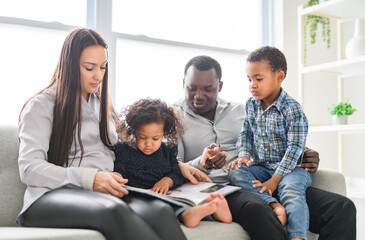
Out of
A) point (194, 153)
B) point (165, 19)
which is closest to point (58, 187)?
point (194, 153)

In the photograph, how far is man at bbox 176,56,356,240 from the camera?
1507mm

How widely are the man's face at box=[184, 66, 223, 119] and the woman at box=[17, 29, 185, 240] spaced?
434 millimetres

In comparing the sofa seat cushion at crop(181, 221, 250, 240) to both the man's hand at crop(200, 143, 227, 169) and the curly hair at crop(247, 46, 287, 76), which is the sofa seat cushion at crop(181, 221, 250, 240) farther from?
the curly hair at crop(247, 46, 287, 76)

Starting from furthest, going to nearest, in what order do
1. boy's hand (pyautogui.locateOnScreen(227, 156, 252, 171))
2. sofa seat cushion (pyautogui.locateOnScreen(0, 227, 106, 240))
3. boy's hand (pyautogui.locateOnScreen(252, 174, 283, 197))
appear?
boy's hand (pyautogui.locateOnScreen(227, 156, 252, 171)) → boy's hand (pyautogui.locateOnScreen(252, 174, 283, 197)) → sofa seat cushion (pyautogui.locateOnScreen(0, 227, 106, 240))

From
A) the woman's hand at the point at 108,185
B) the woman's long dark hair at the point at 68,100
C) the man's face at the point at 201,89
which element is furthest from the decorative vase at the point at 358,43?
the woman's hand at the point at 108,185

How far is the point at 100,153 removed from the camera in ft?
5.31

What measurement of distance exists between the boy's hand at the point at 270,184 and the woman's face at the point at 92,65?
0.76 metres

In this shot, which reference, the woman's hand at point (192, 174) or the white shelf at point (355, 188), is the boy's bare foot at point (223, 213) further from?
the white shelf at point (355, 188)

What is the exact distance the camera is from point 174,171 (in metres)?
1.72

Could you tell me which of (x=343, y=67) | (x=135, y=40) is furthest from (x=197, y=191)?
(x=343, y=67)

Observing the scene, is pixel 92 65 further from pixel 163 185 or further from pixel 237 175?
pixel 237 175

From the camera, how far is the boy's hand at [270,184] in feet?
5.60

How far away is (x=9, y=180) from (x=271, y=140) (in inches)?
43.4

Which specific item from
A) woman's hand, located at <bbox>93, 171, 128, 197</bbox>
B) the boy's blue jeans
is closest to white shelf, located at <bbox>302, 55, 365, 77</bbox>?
the boy's blue jeans
